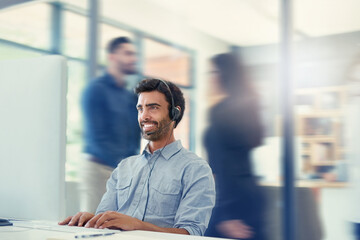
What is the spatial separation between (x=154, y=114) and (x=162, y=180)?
0.30m

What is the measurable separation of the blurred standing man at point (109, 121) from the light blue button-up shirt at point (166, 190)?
1199 millimetres

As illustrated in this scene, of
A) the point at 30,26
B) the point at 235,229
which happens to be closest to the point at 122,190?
the point at 235,229

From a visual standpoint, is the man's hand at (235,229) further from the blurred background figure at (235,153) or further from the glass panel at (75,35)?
the glass panel at (75,35)

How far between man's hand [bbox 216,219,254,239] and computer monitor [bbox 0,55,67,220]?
1.84 m

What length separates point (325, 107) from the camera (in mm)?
2576

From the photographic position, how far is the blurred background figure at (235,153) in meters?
2.67

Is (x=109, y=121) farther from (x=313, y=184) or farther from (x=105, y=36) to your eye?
(x=313, y=184)

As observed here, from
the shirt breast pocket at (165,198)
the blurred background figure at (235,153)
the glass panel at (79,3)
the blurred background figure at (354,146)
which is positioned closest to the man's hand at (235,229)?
the blurred background figure at (235,153)

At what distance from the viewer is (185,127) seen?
9.78 feet

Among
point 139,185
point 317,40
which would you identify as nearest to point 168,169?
point 139,185

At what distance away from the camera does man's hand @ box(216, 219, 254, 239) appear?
8.90 feet

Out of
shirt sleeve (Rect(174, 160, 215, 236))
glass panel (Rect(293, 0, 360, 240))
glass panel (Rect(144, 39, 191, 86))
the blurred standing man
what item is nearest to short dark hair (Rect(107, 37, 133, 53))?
the blurred standing man

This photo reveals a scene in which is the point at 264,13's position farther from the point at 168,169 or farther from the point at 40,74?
the point at 40,74

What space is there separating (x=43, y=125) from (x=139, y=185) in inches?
27.7
